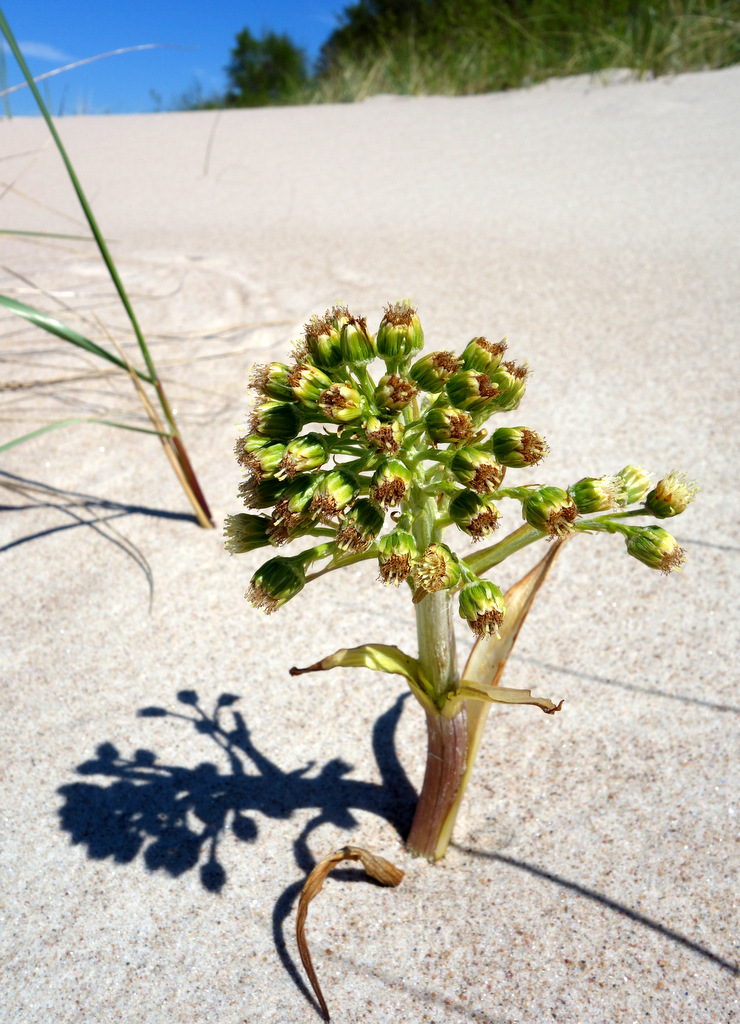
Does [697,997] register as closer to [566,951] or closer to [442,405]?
[566,951]

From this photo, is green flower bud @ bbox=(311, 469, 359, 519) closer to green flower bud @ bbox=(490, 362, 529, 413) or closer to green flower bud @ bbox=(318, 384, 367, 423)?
green flower bud @ bbox=(318, 384, 367, 423)

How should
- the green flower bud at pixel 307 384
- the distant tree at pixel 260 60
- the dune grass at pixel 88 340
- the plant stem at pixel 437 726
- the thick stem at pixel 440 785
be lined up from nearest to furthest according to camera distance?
the green flower bud at pixel 307 384, the plant stem at pixel 437 726, the thick stem at pixel 440 785, the dune grass at pixel 88 340, the distant tree at pixel 260 60

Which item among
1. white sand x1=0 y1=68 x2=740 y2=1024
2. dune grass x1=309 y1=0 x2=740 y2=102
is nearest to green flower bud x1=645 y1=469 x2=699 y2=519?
white sand x1=0 y1=68 x2=740 y2=1024

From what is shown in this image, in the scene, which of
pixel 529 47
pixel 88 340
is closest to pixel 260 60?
pixel 529 47

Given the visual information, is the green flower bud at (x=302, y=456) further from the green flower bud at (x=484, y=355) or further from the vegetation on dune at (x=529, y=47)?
the vegetation on dune at (x=529, y=47)

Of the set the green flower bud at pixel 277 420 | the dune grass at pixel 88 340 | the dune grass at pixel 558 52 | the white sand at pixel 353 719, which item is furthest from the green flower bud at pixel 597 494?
the dune grass at pixel 558 52

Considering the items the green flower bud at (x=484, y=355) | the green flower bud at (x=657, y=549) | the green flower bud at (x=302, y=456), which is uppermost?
the green flower bud at (x=484, y=355)

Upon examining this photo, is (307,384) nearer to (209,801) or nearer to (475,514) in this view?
(475,514)
